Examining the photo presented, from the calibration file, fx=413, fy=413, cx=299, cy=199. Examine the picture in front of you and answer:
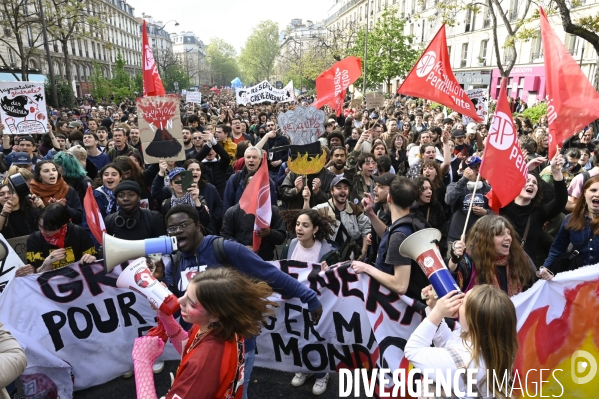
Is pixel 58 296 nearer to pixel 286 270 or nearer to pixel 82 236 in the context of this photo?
pixel 82 236

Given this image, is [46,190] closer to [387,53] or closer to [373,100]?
[373,100]

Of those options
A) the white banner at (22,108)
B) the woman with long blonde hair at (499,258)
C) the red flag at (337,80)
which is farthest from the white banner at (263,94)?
the woman with long blonde hair at (499,258)

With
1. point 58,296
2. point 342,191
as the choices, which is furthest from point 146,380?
point 342,191

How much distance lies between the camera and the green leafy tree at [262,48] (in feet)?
286

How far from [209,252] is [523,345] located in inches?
81.9

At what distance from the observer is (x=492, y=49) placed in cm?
3052

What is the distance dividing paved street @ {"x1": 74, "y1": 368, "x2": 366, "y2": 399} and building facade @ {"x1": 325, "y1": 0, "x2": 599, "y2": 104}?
20351 mm

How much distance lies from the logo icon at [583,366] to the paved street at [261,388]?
1.67 metres

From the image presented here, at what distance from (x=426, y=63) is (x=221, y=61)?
11042cm

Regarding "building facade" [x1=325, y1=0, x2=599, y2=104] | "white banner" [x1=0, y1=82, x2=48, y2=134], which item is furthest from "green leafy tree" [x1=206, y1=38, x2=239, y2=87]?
"white banner" [x1=0, y1=82, x2=48, y2=134]

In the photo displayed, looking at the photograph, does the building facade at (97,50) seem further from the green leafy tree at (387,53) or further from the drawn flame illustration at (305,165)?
the drawn flame illustration at (305,165)

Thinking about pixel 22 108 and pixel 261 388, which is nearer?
pixel 261 388

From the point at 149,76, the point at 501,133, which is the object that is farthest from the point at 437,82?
the point at 149,76

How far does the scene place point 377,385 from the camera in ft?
9.45
